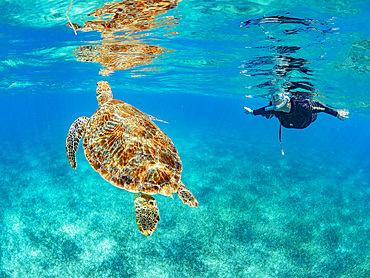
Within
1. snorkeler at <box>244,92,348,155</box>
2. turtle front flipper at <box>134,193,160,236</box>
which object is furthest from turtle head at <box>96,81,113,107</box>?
snorkeler at <box>244,92,348,155</box>

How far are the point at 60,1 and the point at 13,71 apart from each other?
57.5 ft

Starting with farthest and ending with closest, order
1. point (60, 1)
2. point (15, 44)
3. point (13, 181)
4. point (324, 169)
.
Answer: point (324, 169)
point (13, 181)
point (15, 44)
point (60, 1)

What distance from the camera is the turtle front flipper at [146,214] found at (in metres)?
3.93

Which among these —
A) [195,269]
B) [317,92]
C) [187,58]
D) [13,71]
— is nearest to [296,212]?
[195,269]

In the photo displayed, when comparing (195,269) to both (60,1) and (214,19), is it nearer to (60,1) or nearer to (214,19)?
(214,19)

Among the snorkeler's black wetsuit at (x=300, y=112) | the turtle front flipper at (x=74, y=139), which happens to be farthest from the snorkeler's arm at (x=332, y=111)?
the turtle front flipper at (x=74, y=139)

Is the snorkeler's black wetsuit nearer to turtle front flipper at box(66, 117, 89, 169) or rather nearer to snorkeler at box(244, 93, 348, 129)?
snorkeler at box(244, 93, 348, 129)

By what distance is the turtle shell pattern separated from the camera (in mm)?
3822

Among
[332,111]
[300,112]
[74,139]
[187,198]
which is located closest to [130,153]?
[187,198]

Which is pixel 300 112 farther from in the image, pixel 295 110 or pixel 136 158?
pixel 136 158

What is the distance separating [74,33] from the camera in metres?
10.7

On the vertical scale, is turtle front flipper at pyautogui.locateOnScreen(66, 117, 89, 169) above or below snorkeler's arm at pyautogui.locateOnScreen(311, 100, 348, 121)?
above

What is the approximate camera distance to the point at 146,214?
4.03m

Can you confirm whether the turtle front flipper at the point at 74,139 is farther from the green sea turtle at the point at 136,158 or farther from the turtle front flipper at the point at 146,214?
the turtle front flipper at the point at 146,214
